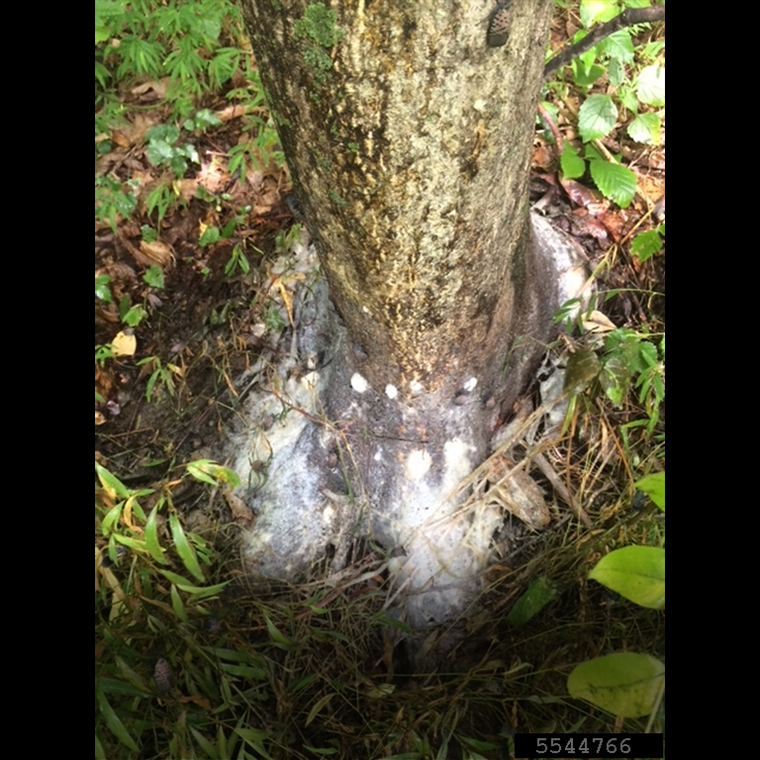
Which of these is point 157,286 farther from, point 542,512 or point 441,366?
point 542,512

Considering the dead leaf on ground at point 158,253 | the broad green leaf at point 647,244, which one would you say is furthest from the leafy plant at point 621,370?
the dead leaf on ground at point 158,253

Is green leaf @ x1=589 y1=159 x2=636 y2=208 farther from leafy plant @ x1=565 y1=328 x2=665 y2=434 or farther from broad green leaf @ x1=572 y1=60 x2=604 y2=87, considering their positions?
leafy plant @ x1=565 y1=328 x2=665 y2=434

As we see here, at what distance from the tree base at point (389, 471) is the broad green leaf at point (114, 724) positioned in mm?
425

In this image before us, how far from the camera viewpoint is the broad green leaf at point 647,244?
1.54 metres

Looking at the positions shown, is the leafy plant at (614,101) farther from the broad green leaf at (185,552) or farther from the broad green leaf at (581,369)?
the broad green leaf at (185,552)

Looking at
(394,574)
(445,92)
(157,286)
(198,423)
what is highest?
(445,92)

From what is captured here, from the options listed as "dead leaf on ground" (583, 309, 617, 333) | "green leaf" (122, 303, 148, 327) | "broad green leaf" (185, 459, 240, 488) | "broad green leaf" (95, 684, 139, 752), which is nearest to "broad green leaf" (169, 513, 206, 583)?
"broad green leaf" (185, 459, 240, 488)

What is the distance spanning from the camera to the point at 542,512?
4.71ft

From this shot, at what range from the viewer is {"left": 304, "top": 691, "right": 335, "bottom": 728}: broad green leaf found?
4.09ft

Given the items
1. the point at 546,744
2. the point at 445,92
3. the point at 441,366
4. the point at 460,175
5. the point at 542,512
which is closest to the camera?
the point at 445,92

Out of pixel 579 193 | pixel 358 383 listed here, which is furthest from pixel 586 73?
pixel 358 383

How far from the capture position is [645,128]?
5.73 feet
